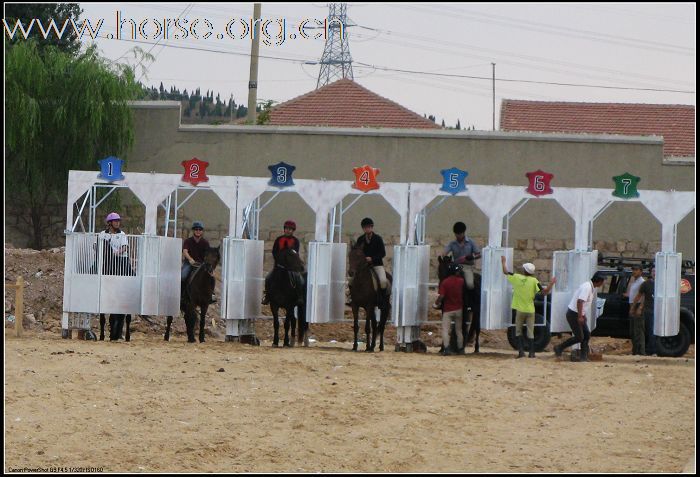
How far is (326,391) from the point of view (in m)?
17.6

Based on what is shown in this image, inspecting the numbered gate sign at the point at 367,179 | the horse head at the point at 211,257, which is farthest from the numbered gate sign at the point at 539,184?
the horse head at the point at 211,257

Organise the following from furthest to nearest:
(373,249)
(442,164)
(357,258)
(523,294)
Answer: (442,164) → (357,258) → (373,249) → (523,294)

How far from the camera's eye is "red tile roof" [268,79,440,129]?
44656 millimetres

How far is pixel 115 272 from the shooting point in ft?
73.0

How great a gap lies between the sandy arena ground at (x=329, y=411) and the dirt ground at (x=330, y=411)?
32 millimetres

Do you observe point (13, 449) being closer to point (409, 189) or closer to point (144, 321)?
point (409, 189)

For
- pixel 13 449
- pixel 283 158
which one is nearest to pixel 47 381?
pixel 13 449

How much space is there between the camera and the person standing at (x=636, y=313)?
2319cm

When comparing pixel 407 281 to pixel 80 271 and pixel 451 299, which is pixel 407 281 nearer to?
pixel 451 299

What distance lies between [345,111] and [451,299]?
2410 cm

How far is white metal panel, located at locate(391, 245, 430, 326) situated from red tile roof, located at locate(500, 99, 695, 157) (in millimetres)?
23179

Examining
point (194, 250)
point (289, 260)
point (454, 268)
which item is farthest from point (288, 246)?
point (454, 268)

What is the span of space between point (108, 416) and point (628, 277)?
38.9 feet

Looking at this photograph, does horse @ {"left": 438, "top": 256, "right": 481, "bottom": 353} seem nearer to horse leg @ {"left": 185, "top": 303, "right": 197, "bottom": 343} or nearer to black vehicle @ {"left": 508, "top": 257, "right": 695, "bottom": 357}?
black vehicle @ {"left": 508, "top": 257, "right": 695, "bottom": 357}
